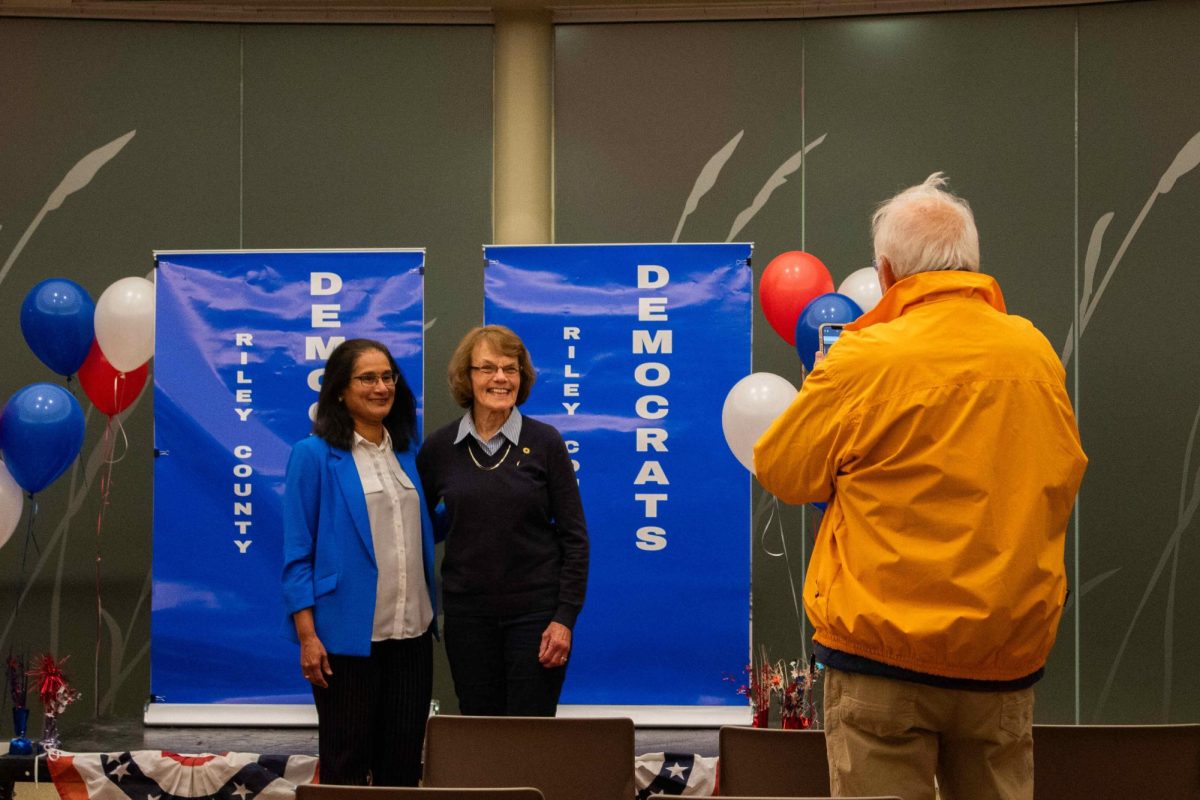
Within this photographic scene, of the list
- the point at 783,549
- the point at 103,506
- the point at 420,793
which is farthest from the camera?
the point at 783,549

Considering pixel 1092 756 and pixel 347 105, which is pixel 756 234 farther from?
pixel 1092 756

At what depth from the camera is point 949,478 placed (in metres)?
2.00

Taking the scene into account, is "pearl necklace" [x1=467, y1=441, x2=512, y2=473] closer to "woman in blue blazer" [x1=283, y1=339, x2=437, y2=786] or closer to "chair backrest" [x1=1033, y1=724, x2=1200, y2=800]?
"woman in blue blazer" [x1=283, y1=339, x2=437, y2=786]

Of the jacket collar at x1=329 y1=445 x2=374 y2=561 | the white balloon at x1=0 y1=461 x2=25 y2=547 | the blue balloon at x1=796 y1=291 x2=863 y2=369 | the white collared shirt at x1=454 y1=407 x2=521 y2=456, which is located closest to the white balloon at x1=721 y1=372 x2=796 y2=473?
the blue balloon at x1=796 y1=291 x2=863 y2=369

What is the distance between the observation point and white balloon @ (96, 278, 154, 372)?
452 cm

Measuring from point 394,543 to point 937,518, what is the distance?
5.46 ft

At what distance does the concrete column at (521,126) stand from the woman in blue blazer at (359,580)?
2.51 m

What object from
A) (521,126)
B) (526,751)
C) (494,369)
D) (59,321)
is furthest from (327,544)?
(521,126)

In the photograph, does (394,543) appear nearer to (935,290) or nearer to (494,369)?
(494,369)

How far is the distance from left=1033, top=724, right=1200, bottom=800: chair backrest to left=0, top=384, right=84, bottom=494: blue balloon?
3325 millimetres

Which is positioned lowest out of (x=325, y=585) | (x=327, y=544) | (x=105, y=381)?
(x=325, y=585)

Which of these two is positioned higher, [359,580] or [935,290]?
[935,290]

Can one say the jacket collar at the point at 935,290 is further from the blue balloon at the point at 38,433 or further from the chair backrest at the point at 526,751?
the blue balloon at the point at 38,433

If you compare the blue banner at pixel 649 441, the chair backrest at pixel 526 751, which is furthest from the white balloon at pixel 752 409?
the chair backrest at pixel 526 751
